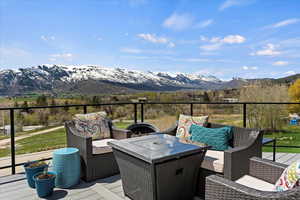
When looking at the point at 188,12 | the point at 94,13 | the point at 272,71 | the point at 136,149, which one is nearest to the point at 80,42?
the point at 94,13

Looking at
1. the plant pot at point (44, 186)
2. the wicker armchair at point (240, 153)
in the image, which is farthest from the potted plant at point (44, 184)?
the wicker armchair at point (240, 153)

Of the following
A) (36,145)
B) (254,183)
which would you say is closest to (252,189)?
(254,183)

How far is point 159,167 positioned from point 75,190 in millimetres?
1407

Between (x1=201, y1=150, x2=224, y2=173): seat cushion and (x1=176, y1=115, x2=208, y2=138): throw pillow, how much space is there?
0.56 metres

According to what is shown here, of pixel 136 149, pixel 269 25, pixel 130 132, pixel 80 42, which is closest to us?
pixel 136 149

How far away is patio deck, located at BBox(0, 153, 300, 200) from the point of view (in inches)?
95.7

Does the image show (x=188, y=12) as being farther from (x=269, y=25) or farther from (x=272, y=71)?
(x=272, y=71)

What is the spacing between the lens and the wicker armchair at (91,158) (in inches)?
111

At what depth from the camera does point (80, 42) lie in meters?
15.4

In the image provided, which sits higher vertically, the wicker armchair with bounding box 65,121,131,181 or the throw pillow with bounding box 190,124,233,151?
the throw pillow with bounding box 190,124,233,151

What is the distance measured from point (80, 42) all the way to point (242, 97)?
40.3ft

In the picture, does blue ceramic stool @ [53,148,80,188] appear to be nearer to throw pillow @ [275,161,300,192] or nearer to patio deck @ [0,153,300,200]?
patio deck @ [0,153,300,200]

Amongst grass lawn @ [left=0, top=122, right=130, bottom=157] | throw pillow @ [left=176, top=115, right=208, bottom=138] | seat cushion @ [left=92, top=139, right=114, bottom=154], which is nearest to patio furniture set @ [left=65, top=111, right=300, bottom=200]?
seat cushion @ [left=92, top=139, right=114, bottom=154]

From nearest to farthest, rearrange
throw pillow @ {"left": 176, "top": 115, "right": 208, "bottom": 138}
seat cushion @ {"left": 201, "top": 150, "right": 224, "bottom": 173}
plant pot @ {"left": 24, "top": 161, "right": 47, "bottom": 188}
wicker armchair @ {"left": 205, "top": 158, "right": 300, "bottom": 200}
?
wicker armchair @ {"left": 205, "top": 158, "right": 300, "bottom": 200}
seat cushion @ {"left": 201, "top": 150, "right": 224, "bottom": 173}
plant pot @ {"left": 24, "top": 161, "right": 47, "bottom": 188}
throw pillow @ {"left": 176, "top": 115, "right": 208, "bottom": 138}
